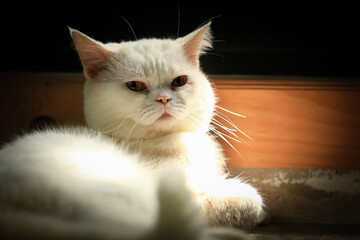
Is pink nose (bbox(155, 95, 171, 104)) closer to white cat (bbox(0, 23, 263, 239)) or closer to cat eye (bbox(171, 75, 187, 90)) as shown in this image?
white cat (bbox(0, 23, 263, 239))

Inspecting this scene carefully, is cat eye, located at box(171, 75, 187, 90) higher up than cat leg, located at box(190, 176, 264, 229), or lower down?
higher up

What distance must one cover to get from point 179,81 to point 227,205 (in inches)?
20.2

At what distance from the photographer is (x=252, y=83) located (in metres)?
1.69

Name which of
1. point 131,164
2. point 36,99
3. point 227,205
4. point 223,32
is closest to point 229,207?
point 227,205

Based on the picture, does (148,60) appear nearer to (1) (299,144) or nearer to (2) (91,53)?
(2) (91,53)

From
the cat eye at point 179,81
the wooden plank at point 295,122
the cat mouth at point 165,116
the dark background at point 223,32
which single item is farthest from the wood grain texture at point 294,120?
the cat mouth at point 165,116

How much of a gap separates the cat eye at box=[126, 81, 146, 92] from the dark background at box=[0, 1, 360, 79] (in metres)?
0.54

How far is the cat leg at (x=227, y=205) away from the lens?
3.76 feet

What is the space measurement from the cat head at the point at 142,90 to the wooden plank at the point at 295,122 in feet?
1.12

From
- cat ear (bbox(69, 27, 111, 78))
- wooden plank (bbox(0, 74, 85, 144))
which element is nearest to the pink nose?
cat ear (bbox(69, 27, 111, 78))

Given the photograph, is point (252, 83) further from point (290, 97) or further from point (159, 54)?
point (159, 54)

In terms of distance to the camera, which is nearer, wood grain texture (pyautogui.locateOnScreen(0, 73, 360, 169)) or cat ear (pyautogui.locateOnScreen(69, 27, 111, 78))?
cat ear (pyautogui.locateOnScreen(69, 27, 111, 78))

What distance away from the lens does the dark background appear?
1.73 m

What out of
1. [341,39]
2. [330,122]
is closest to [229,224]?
[330,122]
